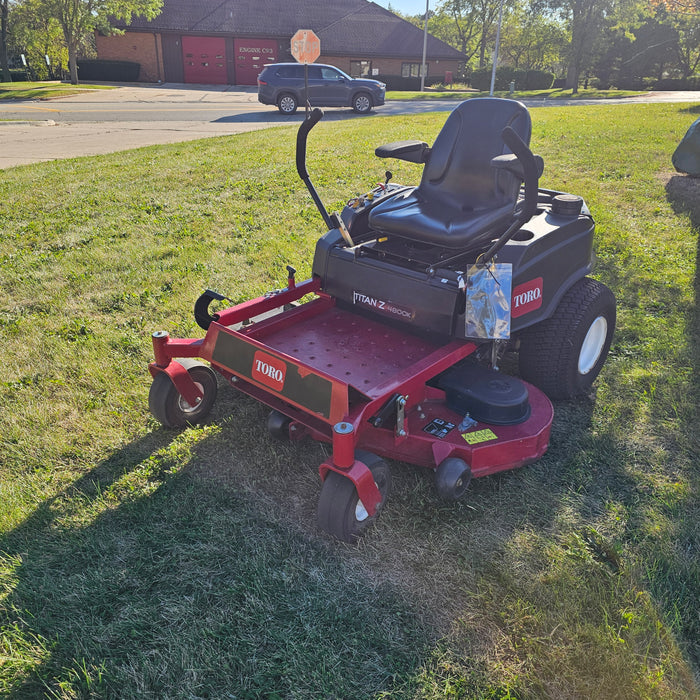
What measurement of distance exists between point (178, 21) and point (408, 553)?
111 ft

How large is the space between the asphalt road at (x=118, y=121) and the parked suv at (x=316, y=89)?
13.8 inches

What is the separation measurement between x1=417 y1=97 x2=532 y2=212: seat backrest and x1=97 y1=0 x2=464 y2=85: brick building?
98.2ft

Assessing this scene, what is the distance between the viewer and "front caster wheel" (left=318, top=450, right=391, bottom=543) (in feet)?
7.48

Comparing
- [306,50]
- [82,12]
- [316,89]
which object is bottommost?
[316,89]

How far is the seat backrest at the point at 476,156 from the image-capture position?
332cm

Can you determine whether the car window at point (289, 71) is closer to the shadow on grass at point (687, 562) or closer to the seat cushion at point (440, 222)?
the seat cushion at point (440, 222)

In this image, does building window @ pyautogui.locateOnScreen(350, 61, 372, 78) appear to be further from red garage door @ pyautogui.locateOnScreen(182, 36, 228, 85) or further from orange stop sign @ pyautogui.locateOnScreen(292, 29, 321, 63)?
orange stop sign @ pyautogui.locateOnScreen(292, 29, 321, 63)

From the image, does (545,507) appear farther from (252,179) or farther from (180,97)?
(180,97)

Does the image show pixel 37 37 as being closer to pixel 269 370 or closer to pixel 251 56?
pixel 251 56

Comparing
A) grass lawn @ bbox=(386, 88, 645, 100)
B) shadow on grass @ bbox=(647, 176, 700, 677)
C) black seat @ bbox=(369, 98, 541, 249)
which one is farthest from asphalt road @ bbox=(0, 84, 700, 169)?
shadow on grass @ bbox=(647, 176, 700, 677)

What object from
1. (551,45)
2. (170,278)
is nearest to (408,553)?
(170,278)

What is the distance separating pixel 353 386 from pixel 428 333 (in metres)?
0.91

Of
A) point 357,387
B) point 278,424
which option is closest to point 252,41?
point 278,424

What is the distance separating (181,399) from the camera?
10.0ft
